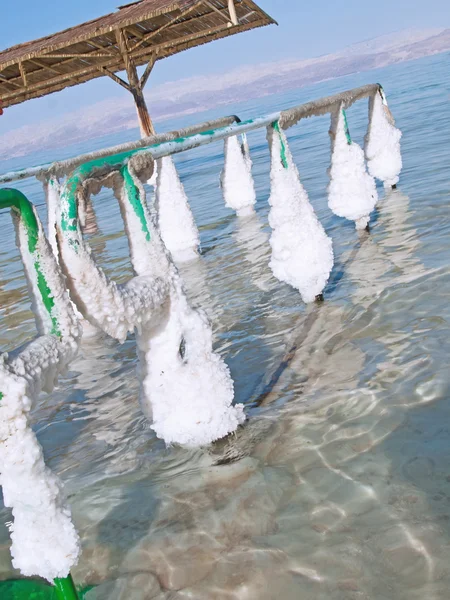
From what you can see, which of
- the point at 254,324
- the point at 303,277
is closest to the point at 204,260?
the point at 254,324

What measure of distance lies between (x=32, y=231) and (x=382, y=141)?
18.3 ft

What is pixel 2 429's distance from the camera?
1.56 meters

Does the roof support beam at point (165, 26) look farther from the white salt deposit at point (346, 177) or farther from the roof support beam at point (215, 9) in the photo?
the white salt deposit at point (346, 177)

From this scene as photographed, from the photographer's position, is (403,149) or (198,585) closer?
(198,585)

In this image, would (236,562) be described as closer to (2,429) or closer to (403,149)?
(2,429)

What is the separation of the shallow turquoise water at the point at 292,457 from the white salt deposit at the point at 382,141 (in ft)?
4.64

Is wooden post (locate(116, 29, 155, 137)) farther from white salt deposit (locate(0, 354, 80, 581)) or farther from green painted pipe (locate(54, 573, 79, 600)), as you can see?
green painted pipe (locate(54, 573, 79, 600))

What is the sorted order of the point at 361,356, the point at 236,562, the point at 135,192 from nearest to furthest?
the point at 236,562 → the point at 135,192 → the point at 361,356

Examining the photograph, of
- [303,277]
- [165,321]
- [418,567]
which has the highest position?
[165,321]

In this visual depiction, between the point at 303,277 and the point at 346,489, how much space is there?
189 centimetres

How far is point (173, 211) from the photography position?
22.1ft

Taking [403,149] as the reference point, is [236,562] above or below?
below

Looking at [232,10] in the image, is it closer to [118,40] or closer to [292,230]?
[118,40]

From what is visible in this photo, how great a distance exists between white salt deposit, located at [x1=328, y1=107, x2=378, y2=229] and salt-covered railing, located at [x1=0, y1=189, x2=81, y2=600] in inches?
152
